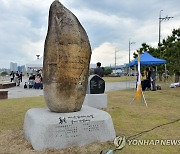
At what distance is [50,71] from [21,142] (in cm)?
158

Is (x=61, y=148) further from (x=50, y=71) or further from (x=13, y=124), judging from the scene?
(x=13, y=124)

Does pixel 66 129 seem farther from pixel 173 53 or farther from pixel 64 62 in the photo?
pixel 173 53

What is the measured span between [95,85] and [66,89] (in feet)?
14.7

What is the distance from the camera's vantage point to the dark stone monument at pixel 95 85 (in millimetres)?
9969

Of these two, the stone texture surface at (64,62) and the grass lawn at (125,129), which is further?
the stone texture surface at (64,62)

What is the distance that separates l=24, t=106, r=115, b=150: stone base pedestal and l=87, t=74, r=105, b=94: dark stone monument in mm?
4229

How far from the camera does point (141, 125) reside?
7.06 metres

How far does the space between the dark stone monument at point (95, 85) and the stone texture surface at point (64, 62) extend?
4.04 meters

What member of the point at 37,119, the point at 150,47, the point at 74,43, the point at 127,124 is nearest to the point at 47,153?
the point at 37,119
